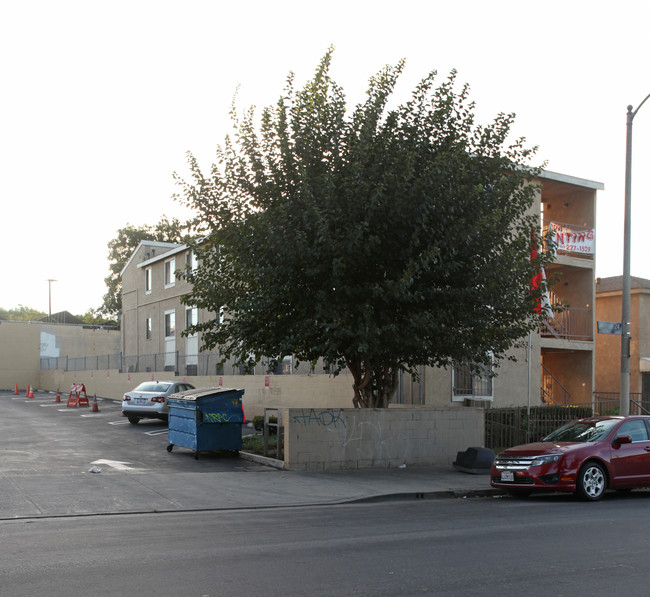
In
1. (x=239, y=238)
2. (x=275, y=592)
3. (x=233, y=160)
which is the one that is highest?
(x=233, y=160)

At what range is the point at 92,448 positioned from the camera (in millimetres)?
18203

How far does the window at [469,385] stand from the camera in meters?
22.2

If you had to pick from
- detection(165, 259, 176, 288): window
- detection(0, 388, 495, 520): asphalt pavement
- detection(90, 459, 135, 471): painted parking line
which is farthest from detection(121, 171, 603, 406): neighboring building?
detection(0, 388, 495, 520): asphalt pavement

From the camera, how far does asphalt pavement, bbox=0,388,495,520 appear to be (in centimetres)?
1089

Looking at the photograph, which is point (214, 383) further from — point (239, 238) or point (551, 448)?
point (551, 448)

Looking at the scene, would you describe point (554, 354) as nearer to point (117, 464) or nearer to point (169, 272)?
point (117, 464)

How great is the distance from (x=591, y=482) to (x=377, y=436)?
5047 millimetres

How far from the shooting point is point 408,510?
36.9 feet

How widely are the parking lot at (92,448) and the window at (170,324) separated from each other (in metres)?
10.6

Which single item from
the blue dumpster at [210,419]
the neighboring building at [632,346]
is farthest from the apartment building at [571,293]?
the blue dumpster at [210,419]

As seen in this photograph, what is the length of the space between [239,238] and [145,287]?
28183 mm

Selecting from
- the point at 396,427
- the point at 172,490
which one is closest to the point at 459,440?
the point at 396,427

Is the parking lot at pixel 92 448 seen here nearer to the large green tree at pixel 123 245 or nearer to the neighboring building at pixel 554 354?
the neighboring building at pixel 554 354

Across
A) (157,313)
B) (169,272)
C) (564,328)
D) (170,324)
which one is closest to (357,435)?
(564,328)
